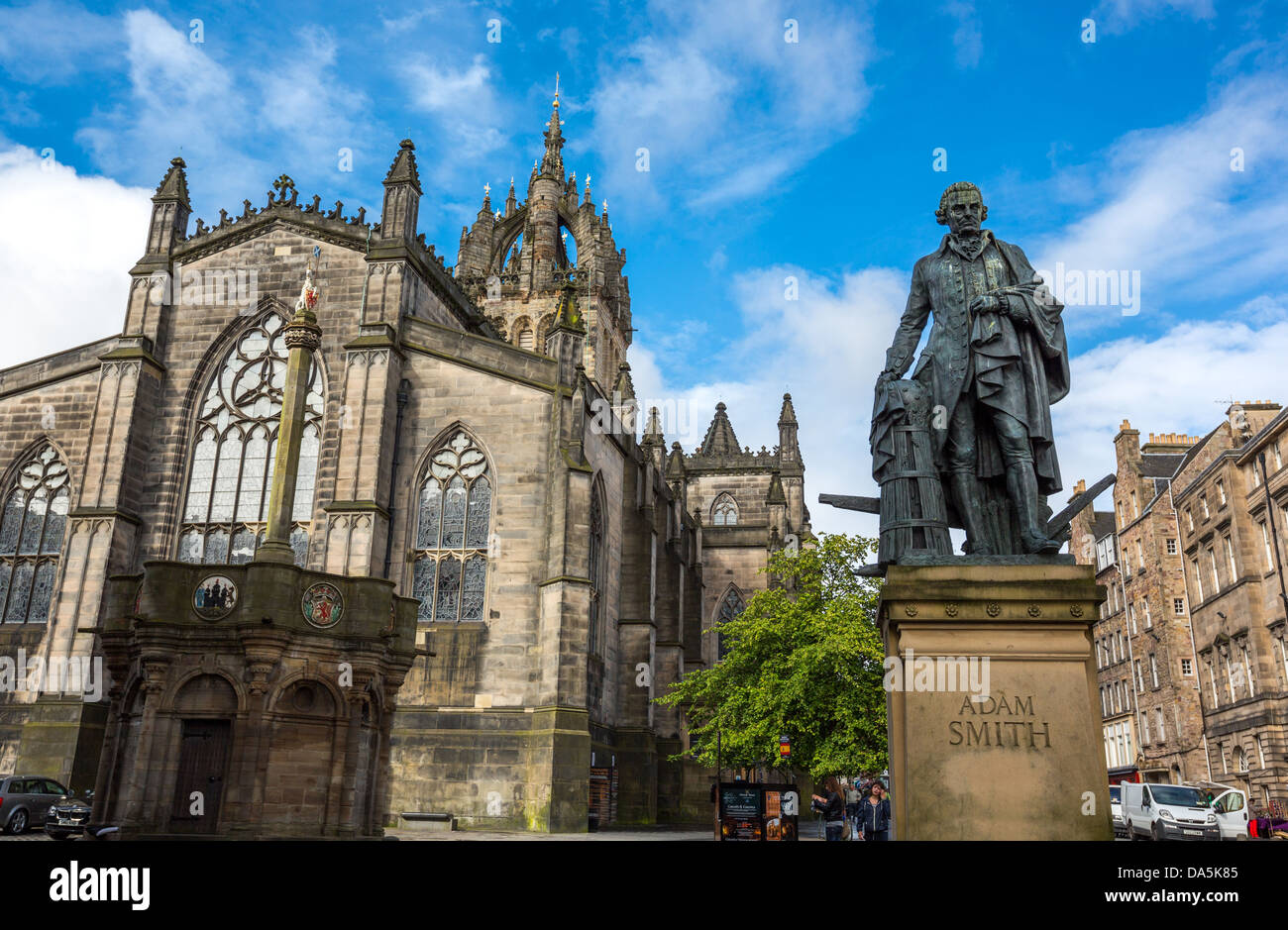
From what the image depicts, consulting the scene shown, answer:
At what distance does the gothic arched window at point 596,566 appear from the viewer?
1147 inches

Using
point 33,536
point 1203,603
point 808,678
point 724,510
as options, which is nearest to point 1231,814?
point 808,678

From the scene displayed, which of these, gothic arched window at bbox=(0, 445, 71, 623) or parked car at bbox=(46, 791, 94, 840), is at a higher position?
gothic arched window at bbox=(0, 445, 71, 623)

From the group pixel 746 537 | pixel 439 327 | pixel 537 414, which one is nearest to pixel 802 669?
pixel 537 414

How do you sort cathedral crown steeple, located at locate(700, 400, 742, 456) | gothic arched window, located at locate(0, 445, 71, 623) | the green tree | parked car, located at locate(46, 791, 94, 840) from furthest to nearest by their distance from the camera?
cathedral crown steeple, located at locate(700, 400, 742, 456) → gothic arched window, located at locate(0, 445, 71, 623) → the green tree → parked car, located at locate(46, 791, 94, 840)

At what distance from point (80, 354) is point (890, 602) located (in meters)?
30.4

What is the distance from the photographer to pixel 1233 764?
38.8 meters

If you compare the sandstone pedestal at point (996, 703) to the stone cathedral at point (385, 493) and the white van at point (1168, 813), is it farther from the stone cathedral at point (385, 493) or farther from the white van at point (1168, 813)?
the white van at point (1168, 813)

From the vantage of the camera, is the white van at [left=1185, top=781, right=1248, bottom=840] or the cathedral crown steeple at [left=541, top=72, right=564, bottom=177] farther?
the cathedral crown steeple at [left=541, top=72, right=564, bottom=177]

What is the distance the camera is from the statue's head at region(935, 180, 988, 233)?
6.22 meters

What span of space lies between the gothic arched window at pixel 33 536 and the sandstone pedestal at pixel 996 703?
28.8 meters

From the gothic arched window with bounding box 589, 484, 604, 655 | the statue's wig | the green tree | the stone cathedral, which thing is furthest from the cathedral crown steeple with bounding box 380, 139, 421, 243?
the statue's wig

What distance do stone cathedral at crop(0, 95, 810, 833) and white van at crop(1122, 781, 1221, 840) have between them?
13.1 meters

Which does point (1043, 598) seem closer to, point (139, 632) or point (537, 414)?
point (139, 632)

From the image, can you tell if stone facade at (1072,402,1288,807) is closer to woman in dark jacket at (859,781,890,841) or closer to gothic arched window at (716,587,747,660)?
woman in dark jacket at (859,781,890,841)
